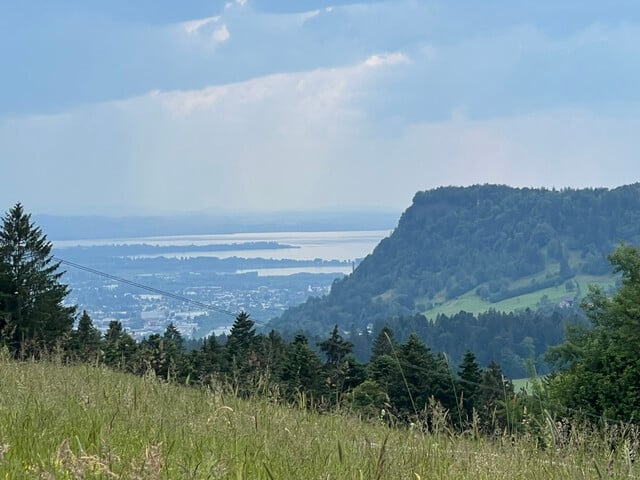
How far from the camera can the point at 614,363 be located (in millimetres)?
28797

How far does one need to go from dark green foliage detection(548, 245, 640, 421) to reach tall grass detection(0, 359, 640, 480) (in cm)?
2003

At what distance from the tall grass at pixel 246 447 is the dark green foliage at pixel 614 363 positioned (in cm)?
2003

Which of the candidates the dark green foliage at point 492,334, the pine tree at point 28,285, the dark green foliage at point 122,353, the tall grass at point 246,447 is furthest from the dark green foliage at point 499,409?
the dark green foliage at point 492,334

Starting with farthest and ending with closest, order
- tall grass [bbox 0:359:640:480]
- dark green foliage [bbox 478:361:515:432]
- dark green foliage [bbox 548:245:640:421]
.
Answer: dark green foliage [bbox 548:245:640:421]
dark green foliage [bbox 478:361:515:432]
tall grass [bbox 0:359:640:480]

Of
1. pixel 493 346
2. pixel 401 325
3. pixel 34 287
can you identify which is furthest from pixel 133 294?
pixel 34 287

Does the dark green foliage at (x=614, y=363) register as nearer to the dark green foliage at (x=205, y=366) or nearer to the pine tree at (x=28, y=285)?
the dark green foliage at (x=205, y=366)

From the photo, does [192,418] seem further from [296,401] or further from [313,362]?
[313,362]

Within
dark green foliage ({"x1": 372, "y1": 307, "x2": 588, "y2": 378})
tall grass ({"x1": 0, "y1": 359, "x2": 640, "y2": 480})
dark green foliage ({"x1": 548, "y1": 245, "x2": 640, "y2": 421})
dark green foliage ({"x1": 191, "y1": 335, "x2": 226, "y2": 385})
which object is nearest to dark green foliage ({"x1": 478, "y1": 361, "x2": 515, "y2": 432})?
tall grass ({"x1": 0, "y1": 359, "x2": 640, "y2": 480})

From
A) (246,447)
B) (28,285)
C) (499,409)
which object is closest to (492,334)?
(28,285)

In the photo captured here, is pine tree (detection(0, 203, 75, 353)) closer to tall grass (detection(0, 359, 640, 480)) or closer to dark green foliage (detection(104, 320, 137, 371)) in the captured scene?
dark green foliage (detection(104, 320, 137, 371))

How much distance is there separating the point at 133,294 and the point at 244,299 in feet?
73.4

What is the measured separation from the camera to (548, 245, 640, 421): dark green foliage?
87.7ft

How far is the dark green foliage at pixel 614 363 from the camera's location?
87.7ft

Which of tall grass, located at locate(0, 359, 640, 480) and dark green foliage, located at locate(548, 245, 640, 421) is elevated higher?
tall grass, located at locate(0, 359, 640, 480)
